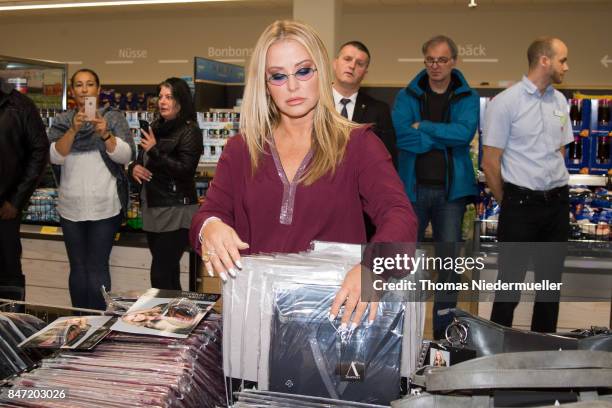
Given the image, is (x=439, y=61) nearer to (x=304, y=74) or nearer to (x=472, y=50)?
(x=304, y=74)

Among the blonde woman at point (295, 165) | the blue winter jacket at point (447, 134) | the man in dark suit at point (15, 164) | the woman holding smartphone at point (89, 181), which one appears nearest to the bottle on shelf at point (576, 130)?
the blue winter jacket at point (447, 134)

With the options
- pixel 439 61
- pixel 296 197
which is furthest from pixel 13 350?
pixel 439 61

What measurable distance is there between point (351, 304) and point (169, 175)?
3238mm

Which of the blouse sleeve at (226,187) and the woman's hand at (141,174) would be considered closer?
the blouse sleeve at (226,187)

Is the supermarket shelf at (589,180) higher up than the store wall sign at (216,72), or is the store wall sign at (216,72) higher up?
the store wall sign at (216,72)

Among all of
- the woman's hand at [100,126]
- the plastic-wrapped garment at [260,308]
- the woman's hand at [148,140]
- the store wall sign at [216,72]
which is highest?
the store wall sign at [216,72]

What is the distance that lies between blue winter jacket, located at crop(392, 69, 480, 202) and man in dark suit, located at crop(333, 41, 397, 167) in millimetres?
177

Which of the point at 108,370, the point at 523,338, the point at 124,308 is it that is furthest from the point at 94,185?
the point at 523,338

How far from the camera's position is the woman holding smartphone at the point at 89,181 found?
4.09 m

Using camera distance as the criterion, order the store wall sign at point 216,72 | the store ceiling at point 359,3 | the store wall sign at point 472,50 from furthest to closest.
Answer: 1. the store wall sign at point 472,50
2. the store ceiling at point 359,3
3. the store wall sign at point 216,72

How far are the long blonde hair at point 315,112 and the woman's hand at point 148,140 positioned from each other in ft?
8.94

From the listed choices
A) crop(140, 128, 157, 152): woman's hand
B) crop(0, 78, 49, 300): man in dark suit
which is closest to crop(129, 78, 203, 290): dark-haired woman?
crop(140, 128, 157, 152): woman's hand

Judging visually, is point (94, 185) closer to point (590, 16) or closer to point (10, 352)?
point (10, 352)

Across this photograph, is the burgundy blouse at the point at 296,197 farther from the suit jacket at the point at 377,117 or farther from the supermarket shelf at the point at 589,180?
the supermarket shelf at the point at 589,180
